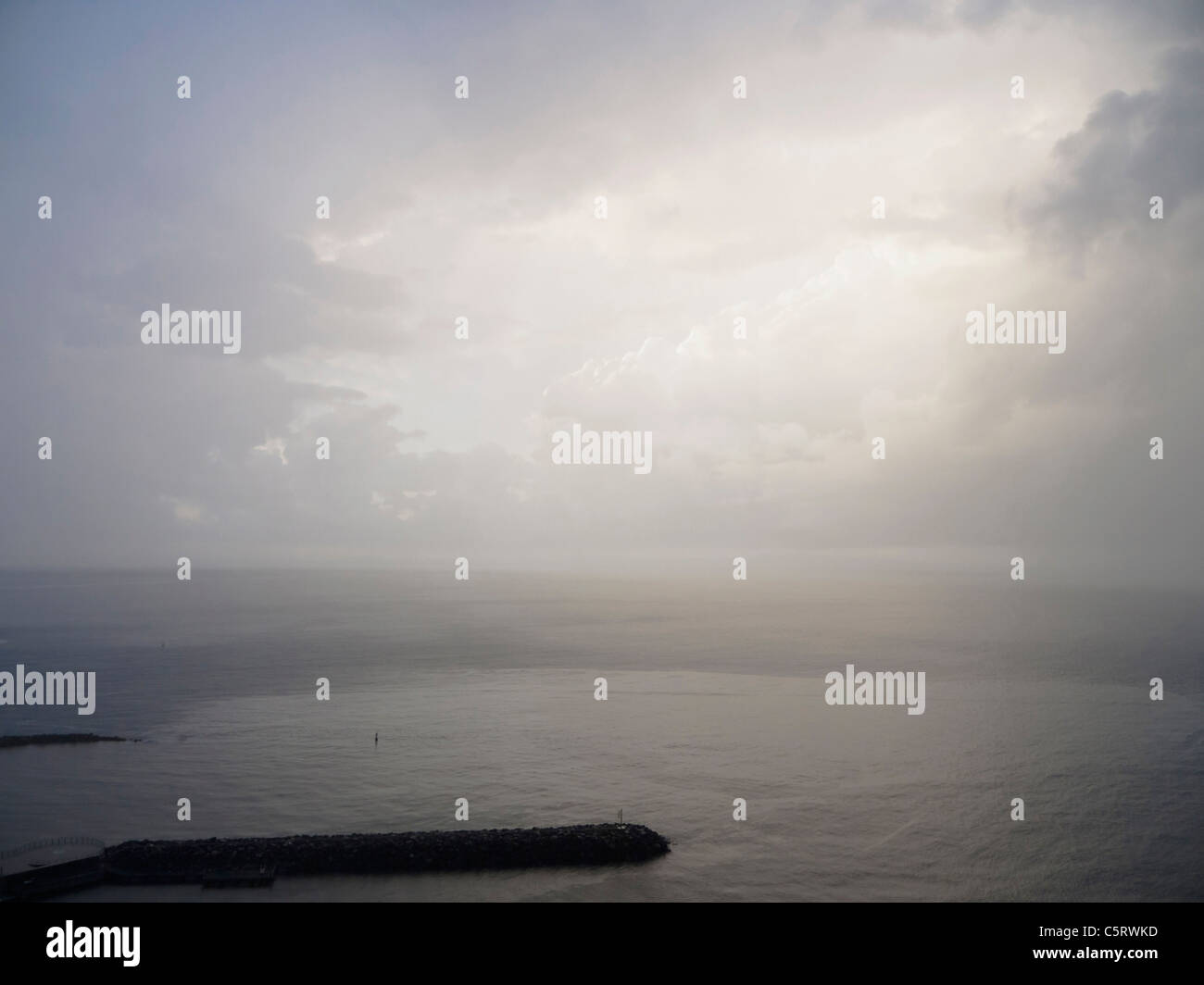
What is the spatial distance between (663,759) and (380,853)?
446 inches

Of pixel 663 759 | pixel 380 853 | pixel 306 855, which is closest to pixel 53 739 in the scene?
pixel 306 855

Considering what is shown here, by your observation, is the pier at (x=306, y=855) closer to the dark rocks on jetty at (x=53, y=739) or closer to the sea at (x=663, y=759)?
the sea at (x=663, y=759)

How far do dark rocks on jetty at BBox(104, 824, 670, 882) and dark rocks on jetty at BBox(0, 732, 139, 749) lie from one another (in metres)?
11.9

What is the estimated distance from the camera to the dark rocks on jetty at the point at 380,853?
16.4m

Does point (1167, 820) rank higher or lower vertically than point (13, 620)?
lower

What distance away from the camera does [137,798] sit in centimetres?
2061

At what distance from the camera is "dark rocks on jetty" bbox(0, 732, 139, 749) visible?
25.7 m

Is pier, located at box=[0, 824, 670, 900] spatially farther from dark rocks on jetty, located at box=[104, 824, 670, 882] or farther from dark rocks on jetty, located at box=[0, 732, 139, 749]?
dark rocks on jetty, located at box=[0, 732, 139, 749]

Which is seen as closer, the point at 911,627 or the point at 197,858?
the point at 197,858
